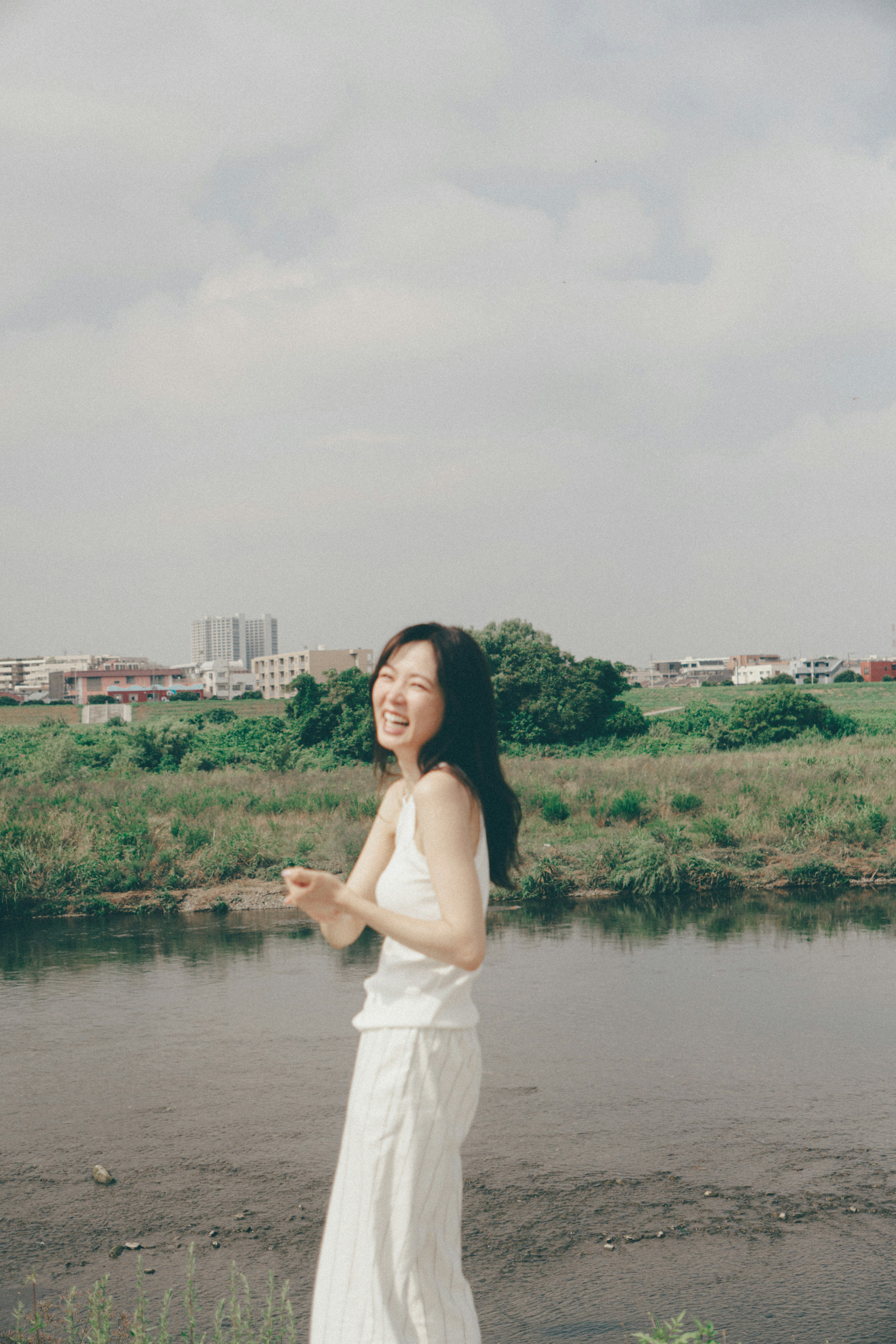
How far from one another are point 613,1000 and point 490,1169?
10.8 ft

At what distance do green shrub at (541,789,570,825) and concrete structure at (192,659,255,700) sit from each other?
254 ft

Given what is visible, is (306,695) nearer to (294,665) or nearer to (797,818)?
(797,818)

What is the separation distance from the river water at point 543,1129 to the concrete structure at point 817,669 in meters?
106

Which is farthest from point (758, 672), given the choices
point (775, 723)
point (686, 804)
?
point (686, 804)

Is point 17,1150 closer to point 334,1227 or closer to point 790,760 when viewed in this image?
point 334,1227

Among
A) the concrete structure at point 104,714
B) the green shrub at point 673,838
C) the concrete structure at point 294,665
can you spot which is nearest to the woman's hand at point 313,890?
the green shrub at point 673,838

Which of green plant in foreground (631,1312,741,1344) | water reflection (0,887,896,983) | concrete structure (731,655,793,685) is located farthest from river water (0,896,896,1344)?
concrete structure (731,655,793,685)

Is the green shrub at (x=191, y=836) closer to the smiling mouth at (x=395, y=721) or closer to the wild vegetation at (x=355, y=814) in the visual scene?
the wild vegetation at (x=355, y=814)

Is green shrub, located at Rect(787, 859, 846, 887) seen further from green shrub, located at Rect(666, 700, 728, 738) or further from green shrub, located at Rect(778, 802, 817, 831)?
green shrub, located at Rect(666, 700, 728, 738)

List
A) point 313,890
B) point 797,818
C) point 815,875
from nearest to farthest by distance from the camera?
point 313,890 → point 815,875 → point 797,818

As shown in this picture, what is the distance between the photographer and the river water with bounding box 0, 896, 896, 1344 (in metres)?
4.32

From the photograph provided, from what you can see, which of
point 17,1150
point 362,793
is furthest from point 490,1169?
point 362,793

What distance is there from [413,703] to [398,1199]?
1.05m

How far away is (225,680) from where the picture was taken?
12100 cm
